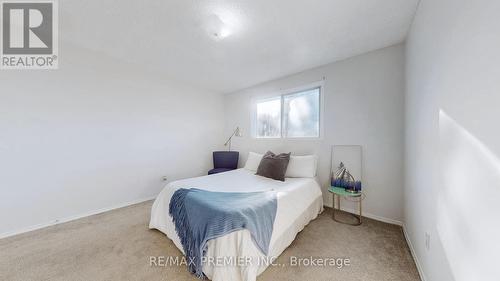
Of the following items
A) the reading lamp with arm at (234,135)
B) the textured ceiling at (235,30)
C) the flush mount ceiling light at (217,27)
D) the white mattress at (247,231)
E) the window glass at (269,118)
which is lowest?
the white mattress at (247,231)

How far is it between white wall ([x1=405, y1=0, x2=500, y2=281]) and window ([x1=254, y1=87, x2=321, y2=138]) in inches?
62.0

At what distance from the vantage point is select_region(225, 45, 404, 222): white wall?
2.28 meters

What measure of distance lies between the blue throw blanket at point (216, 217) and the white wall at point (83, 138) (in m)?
1.77

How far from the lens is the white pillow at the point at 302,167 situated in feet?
8.77

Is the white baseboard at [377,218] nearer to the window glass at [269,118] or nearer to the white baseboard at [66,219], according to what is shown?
the window glass at [269,118]

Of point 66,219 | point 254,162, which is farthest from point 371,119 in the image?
point 66,219

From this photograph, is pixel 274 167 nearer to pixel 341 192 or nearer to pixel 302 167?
pixel 302 167

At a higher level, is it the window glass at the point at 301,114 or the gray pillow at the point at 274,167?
the window glass at the point at 301,114

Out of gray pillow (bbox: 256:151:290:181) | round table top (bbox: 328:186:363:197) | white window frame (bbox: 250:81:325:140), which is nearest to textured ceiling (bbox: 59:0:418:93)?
white window frame (bbox: 250:81:325:140)

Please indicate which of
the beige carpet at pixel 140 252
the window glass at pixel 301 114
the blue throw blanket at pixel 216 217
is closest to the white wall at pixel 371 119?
the window glass at pixel 301 114

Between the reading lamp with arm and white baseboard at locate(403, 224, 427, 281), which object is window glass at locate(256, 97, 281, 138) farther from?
white baseboard at locate(403, 224, 427, 281)

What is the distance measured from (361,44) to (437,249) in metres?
2.38

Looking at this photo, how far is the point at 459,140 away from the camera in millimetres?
→ 910

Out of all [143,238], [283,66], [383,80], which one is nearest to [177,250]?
[143,238]
